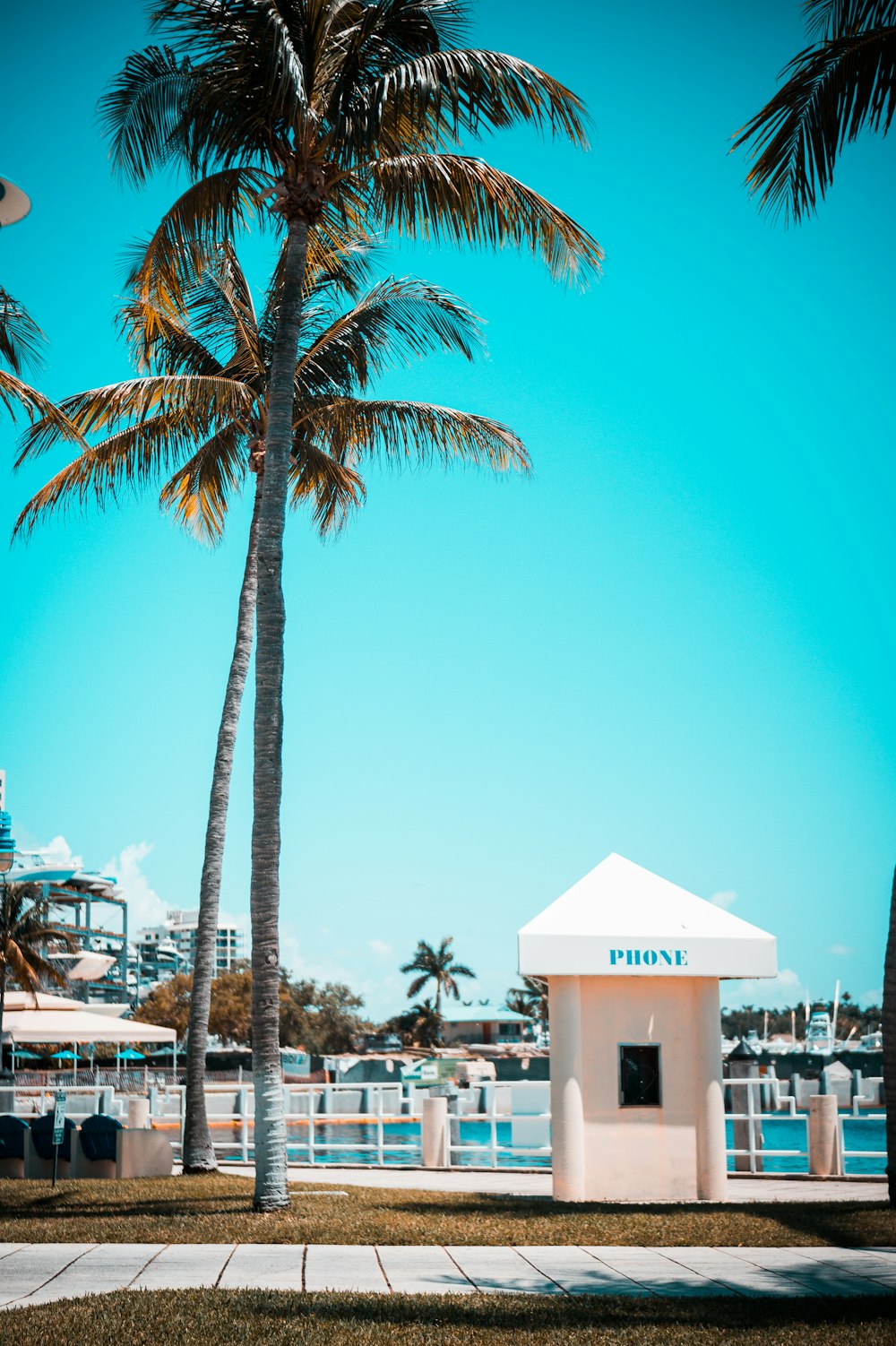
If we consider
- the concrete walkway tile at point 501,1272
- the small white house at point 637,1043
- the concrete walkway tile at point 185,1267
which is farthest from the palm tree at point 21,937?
the concrete walkway tile at point 501,1272

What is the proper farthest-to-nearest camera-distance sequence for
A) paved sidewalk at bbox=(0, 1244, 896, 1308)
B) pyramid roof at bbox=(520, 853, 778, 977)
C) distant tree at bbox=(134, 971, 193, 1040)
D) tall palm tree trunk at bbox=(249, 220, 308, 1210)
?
distant tree at bbox=(134, 971, 193, 1040) < pyramid roof at bbox=(520, 853, 778, 977) < tall palm tree trunk at bbox=(249, 220, 308, 1210) < paved sidewalk at bbox=(0, 1244, 896, 1308)

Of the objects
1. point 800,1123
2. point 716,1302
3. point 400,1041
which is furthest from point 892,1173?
point 400,1041

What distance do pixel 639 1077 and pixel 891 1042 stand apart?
9.96 ft

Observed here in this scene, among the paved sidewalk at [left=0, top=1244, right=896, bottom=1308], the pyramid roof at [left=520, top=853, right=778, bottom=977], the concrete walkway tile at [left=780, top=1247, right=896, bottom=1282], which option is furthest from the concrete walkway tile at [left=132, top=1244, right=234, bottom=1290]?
the pyramid roof at [left=520, top=853, right=778, bottom=977]

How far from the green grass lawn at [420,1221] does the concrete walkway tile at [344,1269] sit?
0.41 m

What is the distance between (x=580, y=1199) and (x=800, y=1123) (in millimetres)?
50044

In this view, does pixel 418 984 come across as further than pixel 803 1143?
Yes

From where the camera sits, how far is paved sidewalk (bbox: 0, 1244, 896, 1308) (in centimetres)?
903

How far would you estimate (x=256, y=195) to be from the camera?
617 inches

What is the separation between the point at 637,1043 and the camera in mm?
14711

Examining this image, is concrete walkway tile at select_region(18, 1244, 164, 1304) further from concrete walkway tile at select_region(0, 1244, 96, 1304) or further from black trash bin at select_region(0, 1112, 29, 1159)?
black trash bin at select_region(0, 1112, 29, 1159)

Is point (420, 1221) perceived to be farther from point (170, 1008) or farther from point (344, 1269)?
point (170, 1008)

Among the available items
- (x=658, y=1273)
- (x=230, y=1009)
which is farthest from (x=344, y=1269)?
(x=230, y=1009)

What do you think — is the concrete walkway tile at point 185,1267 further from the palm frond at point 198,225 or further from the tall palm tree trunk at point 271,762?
the palm frond at point 198,225
